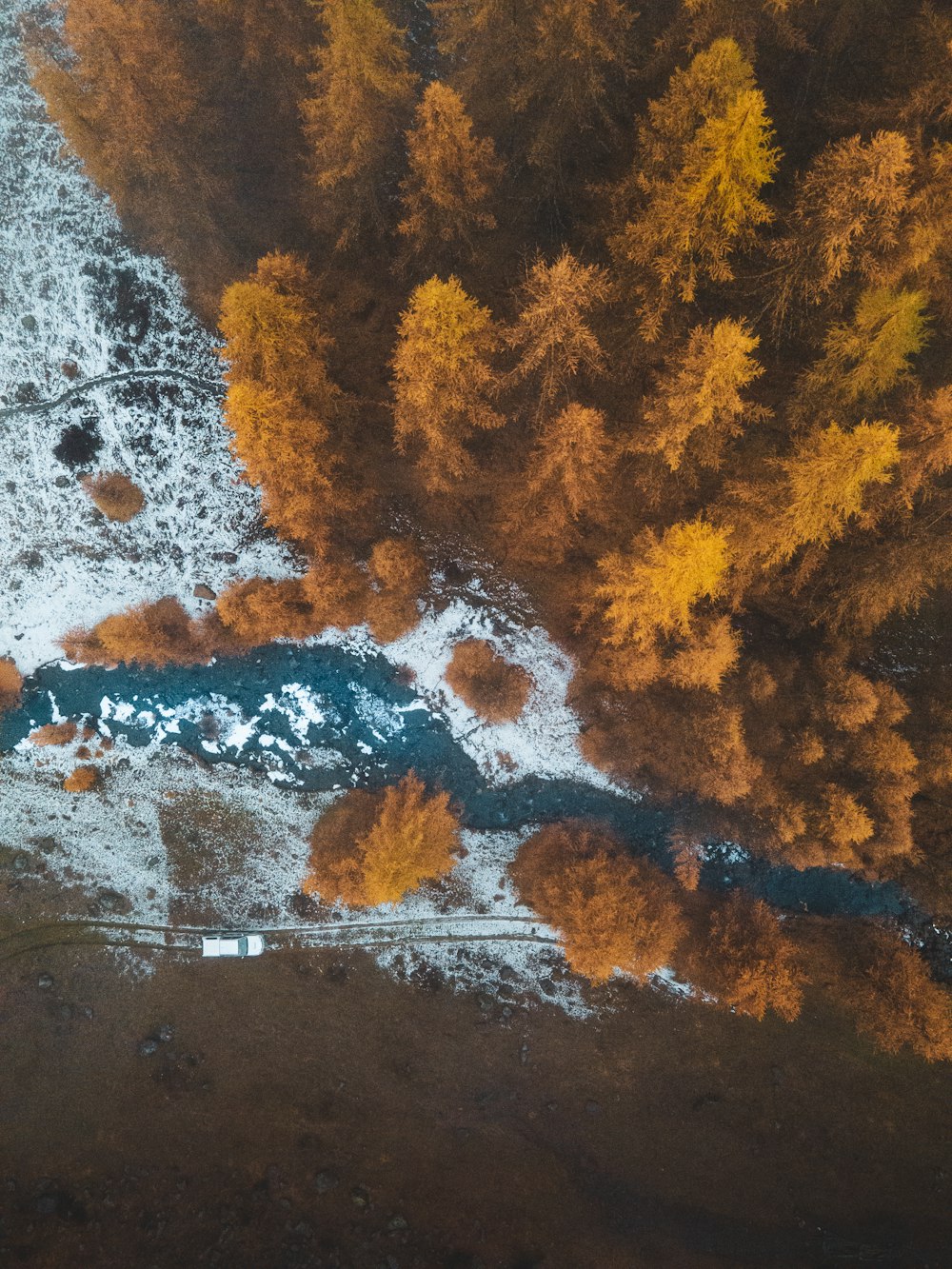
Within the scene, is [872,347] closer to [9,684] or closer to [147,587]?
[147,587]

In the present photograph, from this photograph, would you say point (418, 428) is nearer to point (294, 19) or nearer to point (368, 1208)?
point (294, 19)

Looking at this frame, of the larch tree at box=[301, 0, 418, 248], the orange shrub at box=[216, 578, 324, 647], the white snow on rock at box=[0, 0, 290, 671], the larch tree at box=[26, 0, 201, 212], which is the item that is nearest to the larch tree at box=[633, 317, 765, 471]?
the larch tree at box=[301, 0, 418, 248]

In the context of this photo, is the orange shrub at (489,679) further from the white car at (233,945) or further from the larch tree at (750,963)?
the white car at (233,945)

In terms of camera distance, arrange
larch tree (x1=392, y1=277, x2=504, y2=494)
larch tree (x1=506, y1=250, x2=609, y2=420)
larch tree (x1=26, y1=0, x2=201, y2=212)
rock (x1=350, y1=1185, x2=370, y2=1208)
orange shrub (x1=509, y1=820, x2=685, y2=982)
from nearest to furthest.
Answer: larch tree (x1=506, y1=250, x2=609, y2=420), larch tree (x1=392, y1=277, x2=504, y2=494), larch tree (x1=26, y1=0, x2=201, y2=212), orange shrub (x1=509, y1=820, x2=685, y2=982), rock (x1=350, y1=1185, x2=370, y2=1208)

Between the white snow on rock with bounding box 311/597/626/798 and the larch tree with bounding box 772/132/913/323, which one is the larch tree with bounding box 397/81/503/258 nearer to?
the larch tree with bounding box 772/132/913/323

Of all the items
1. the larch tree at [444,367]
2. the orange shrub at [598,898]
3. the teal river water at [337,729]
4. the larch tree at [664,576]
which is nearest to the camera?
the larch tree at [444,367]

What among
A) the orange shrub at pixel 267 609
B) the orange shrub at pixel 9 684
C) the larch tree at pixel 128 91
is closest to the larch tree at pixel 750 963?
the orange shrub at pixel 267 609

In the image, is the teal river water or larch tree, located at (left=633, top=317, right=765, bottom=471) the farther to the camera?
the teal river water
